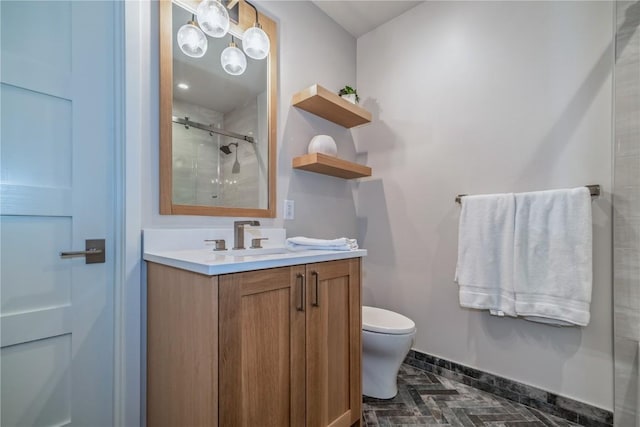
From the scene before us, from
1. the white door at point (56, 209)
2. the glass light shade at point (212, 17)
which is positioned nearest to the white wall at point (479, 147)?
the glass light shade at point (212, 17)

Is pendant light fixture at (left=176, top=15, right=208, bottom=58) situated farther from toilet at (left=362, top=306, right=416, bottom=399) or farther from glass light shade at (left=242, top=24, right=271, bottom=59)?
toilet at (left=362, top=306, right=416, bottom=399)

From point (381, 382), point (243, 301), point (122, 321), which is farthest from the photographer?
point (381, 382)

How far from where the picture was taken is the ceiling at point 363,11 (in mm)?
2035

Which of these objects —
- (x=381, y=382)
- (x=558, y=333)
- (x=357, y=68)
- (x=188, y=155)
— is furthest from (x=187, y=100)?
(x=558, y=333)

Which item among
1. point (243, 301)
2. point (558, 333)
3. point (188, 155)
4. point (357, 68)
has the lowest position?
point (558, 333)

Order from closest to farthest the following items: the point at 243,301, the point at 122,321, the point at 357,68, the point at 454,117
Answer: the point at 243,301 → the point at 122,321 → the point at 454,117 → the point at 357,68

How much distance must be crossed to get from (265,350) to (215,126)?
3.70 feet

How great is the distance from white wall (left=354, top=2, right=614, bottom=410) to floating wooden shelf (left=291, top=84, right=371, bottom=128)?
282 mm

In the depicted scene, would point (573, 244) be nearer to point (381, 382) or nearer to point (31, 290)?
point (381, 382)

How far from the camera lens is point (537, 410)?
153cm

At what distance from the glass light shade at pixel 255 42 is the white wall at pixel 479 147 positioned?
1.15 metres

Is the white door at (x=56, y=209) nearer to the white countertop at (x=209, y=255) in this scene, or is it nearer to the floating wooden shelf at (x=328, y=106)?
the white countertop at (x=209, y=255)

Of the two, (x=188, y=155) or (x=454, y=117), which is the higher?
(x=454, y=117)

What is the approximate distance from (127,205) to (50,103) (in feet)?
1.49
